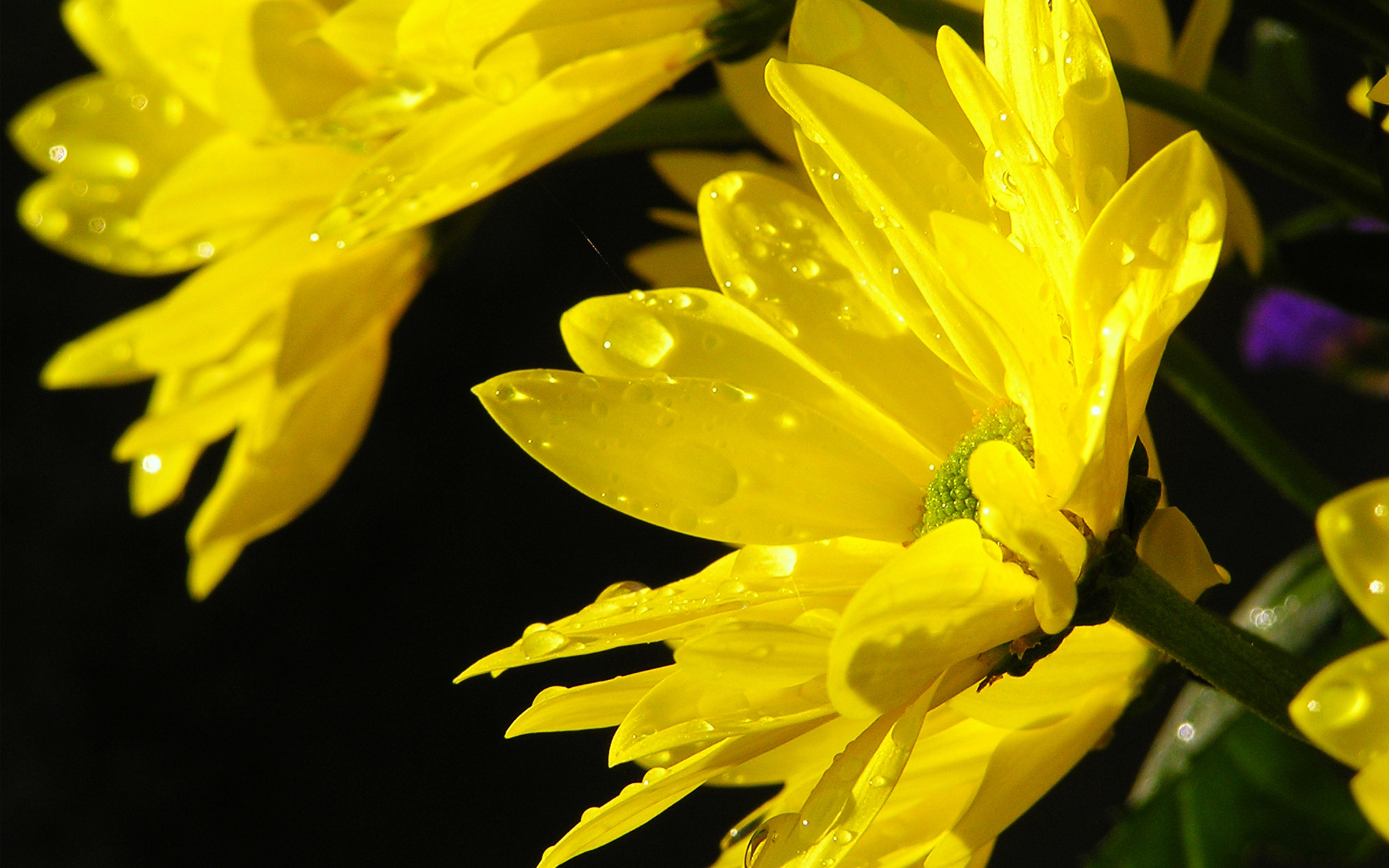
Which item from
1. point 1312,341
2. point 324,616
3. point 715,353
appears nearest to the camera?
point 715,353

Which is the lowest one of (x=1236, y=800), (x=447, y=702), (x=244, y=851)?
(x=244, y=851)

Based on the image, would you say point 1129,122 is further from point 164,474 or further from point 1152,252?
point 164,474

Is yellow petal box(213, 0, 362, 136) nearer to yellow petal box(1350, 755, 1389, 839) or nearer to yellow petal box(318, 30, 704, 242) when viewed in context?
yellow petal box(318, 30, 704, 242)

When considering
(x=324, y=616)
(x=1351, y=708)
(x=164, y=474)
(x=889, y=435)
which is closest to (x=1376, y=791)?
(x=1351, y=708)

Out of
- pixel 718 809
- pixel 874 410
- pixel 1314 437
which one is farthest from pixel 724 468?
pixel 1314 437

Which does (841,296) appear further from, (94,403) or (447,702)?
(94,403)
